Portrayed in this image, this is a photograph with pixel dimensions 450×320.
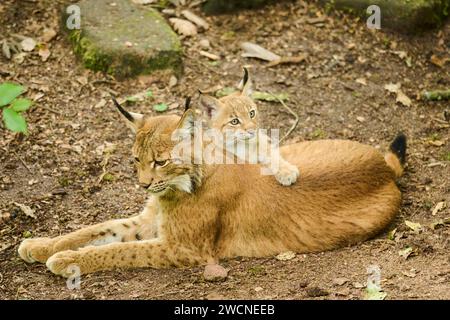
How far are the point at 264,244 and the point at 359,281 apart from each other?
90cm

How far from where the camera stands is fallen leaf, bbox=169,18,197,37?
873 centimetres

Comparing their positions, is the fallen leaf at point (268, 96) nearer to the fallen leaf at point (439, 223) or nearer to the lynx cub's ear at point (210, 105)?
the lynx cub's ear at point (210, 105)

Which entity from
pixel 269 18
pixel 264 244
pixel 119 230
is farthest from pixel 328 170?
pixel 269 18

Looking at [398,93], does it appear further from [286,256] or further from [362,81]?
[286,256]

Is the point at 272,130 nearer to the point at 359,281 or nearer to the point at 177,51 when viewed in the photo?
the point at 177,51

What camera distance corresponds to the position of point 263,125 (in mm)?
7707

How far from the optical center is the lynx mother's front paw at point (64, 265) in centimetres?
570

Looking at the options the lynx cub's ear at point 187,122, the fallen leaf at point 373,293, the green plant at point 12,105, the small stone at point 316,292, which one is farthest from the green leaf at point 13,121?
the fallen leaf at point 373,293

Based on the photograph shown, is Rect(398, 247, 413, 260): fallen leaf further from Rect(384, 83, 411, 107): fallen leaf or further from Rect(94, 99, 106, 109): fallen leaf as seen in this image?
Rect(94, 99, 106, 109): fallen leaf

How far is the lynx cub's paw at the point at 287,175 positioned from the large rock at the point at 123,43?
2.61 metres

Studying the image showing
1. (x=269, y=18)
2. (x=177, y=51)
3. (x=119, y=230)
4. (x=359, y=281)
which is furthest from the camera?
(x=269, y=18)

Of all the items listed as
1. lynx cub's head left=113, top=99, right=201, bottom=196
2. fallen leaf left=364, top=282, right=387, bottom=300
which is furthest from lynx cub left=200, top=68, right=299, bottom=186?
fallen leaf left=364, top=282, right=387, bottom=300

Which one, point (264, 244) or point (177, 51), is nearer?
point (264, 244)

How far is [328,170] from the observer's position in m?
6.00
